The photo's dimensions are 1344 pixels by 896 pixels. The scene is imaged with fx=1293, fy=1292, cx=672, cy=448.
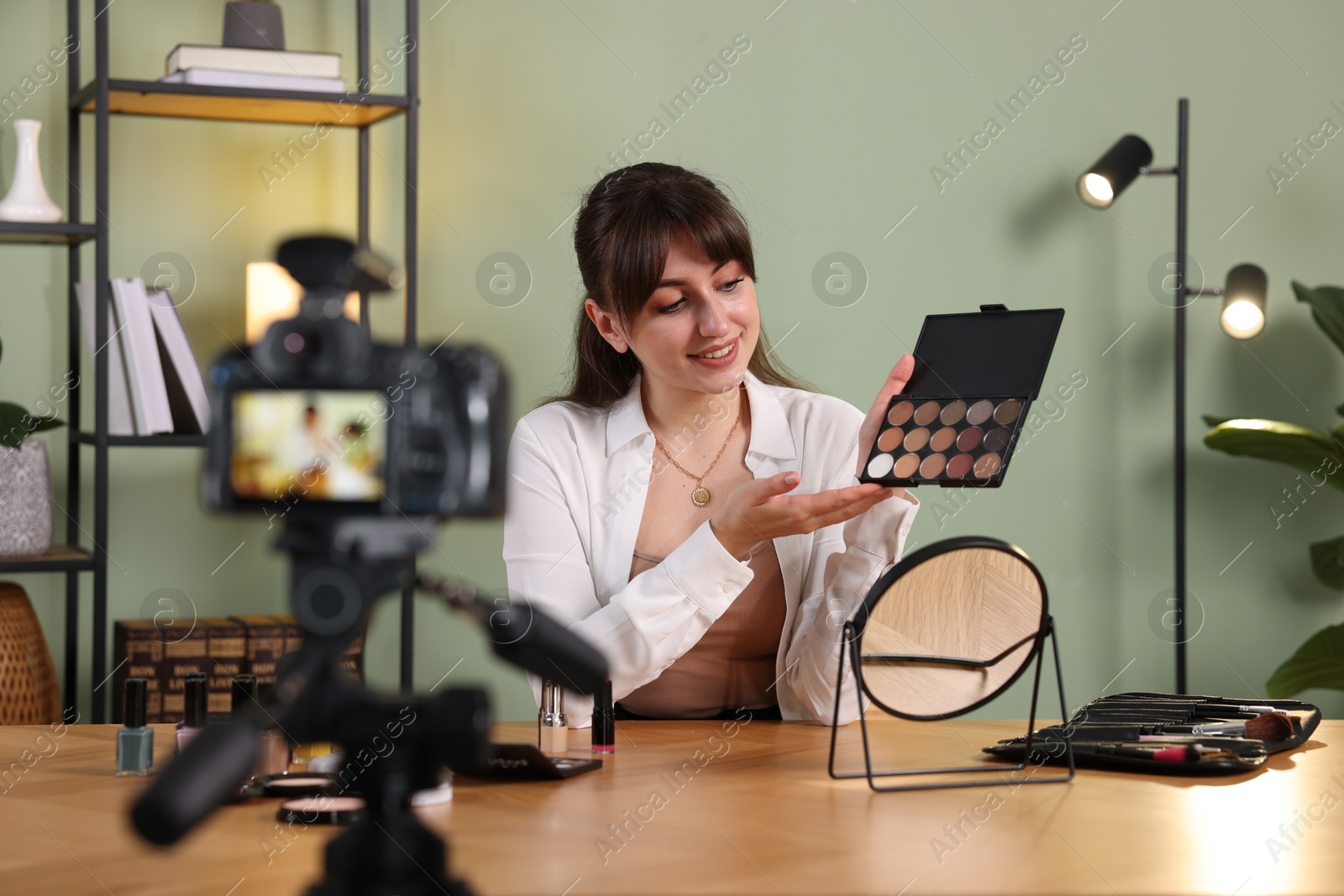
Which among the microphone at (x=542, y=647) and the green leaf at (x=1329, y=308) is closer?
the microphone at (x=542, y=647)

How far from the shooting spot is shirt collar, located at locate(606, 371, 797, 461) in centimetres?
187

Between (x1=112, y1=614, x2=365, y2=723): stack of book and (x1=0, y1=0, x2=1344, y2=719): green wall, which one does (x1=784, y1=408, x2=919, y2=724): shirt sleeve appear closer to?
(x1=112, y1=614, x2=365, y2=723): stack of book

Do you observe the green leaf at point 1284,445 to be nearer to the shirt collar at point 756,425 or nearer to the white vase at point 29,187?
the shirt collar at point 756,425

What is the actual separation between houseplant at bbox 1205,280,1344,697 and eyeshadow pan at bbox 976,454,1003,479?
1625 mm

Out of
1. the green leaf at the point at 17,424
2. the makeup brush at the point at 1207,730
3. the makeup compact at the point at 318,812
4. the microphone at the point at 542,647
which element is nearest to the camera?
the microphone at the point at 542,647

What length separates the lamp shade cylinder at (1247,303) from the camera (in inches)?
106

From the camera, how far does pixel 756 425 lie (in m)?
1.88

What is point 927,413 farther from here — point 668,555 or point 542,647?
point 542,647

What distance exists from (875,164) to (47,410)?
173cm

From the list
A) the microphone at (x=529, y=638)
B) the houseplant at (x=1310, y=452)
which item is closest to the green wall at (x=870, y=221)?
the houseplant at (x=1310, y=452)

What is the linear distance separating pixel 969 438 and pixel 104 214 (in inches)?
59.9

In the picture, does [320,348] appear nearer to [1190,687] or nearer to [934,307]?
[934,307]

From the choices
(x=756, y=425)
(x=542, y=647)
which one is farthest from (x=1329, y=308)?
(x=542, y=647)

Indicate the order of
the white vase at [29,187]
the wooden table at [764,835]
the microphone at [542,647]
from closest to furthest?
1. the microphone at [542,647]
2. the wooden table at [764,835]
3. the white vase at [29,187]
